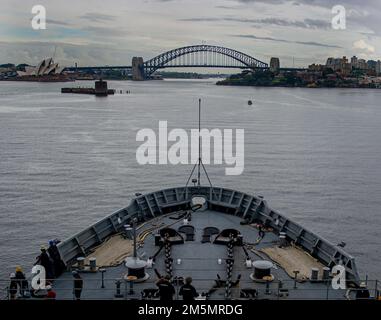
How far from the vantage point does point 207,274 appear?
1481 cm

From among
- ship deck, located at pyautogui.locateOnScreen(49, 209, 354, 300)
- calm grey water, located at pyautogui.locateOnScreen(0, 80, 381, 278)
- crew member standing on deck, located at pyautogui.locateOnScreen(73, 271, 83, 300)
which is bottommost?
calm grey water, located at pyautogui.locateOnScreen(0, 80, 381, 278)

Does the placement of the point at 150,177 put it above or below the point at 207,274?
below

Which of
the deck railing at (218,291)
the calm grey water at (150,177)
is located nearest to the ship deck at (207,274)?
the deck railing at (218,291)

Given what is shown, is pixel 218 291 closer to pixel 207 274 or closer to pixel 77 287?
pixel 207 274

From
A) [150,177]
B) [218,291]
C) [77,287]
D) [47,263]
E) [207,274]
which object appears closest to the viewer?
[77,287]

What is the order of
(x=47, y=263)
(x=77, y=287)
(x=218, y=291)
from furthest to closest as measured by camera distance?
1. (x=47, y=263)
2. (x=218, y=291)
3. (x=77, y=287)

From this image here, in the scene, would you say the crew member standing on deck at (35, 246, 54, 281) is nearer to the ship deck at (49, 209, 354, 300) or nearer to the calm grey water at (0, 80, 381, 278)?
the ship deck at (49, 209, 354, 300)

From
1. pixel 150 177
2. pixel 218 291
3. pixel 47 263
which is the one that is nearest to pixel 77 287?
pixel 47 263

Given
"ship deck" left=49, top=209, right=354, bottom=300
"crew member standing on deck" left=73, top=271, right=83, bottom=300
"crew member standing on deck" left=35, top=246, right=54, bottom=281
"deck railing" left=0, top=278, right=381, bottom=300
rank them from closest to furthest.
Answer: "crew member standing on deck" left=73, top=271, right=83, bottom=300 < "deck railing" left=0, top=278, right=381, bottom=300 < "ship deck" left=49, top=209, right=354, bottom=300 < "crew member standing on deck" left=35, top=246, right=54, bottom=281

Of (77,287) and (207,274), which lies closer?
(77,287)

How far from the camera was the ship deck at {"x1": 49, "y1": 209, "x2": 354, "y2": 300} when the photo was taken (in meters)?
13.4

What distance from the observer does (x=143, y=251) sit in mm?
16969

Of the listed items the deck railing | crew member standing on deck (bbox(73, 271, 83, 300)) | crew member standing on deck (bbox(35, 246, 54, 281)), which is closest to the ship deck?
the deck railing

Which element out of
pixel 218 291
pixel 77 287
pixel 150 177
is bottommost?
pixel 150 177
